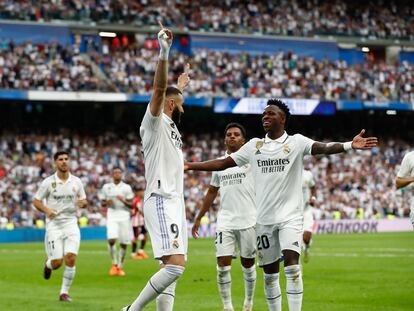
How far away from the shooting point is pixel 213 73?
57.4m

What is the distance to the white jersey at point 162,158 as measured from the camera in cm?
1096

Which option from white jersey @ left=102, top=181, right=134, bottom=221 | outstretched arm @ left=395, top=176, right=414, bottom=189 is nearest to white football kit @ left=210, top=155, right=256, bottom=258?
outstretched arm @ left=395, top=176, right=414, bottom=189

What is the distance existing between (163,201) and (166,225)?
30cm

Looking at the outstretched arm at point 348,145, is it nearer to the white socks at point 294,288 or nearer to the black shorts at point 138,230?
the white socks at point 294,288

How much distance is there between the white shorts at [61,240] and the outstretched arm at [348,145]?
7450 mm

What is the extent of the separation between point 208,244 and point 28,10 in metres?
20.6

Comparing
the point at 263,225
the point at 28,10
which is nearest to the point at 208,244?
the point at 28,10

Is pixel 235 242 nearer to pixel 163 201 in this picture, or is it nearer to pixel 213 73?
pixel 163 201

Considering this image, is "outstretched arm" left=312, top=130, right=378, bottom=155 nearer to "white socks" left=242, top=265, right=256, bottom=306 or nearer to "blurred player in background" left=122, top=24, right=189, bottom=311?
"blurred player in background" left=122, top=24, right=189, bottom=311

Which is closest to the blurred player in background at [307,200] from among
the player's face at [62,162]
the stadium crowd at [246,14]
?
the player's face at [62,162]

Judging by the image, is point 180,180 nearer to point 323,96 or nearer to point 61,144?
point 61,144

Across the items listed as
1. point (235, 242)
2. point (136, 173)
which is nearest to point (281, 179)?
point (235, 242)

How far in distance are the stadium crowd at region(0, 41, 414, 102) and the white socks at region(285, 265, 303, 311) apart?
38571 mm

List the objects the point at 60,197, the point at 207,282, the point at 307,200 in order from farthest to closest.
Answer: the point at 307,200
the point at 207,282
the point at 60,197
